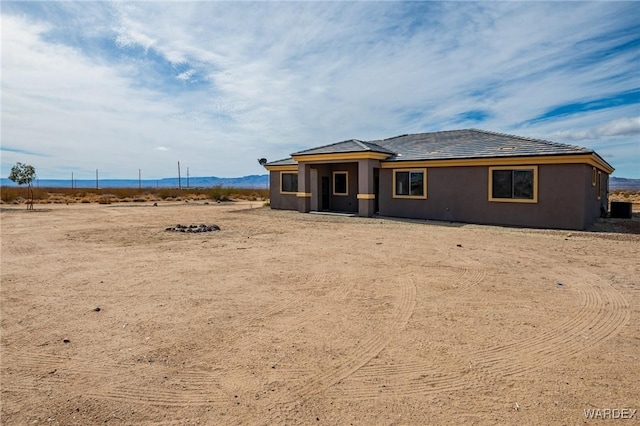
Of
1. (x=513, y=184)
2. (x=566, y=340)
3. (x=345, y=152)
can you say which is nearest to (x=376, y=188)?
(x=345, y=152)

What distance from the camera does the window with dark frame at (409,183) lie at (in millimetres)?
19484

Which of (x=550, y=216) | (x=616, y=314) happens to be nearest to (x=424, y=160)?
Answer: (x=550, y=216)

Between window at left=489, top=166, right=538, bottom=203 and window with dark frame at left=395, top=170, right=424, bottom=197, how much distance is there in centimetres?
337

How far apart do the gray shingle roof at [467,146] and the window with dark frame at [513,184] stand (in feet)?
2.61

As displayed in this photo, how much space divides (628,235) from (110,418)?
16.0 metres

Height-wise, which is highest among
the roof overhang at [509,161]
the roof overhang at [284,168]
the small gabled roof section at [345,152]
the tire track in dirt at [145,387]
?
the small gabled roof section at [345,152]

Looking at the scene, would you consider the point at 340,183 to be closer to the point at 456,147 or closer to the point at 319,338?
the point at 456,147

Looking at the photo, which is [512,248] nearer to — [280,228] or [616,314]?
[616,314]

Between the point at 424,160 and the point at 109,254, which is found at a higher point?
the point at 424,160

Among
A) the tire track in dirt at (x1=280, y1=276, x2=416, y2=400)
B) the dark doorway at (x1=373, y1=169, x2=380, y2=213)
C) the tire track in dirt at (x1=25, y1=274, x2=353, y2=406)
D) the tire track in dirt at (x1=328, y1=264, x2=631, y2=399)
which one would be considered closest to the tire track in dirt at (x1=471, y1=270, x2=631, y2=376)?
the tire track in dirt at (x1=328, y1=264, x2=631, y2=399)

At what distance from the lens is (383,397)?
3.55 metres

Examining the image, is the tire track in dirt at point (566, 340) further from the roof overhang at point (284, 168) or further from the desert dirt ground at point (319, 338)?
the roof overhang at point (284, 168)

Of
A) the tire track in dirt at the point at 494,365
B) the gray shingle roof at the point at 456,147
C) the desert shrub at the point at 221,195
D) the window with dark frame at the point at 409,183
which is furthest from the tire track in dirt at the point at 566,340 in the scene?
the desert shrub at the point at 221,195

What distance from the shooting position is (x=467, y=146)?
1920cm
